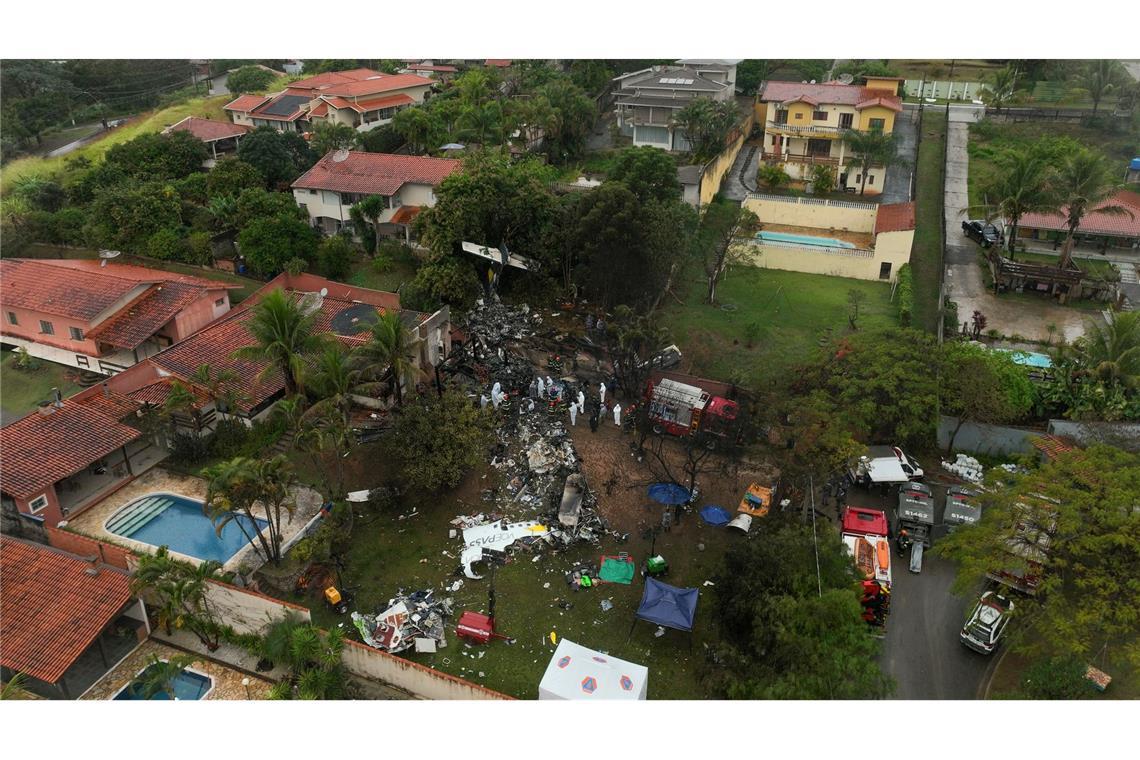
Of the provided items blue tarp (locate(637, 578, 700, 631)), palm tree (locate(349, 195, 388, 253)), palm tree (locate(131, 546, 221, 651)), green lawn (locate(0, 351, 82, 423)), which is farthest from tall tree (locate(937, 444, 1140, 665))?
green lawn (locate(0, 351, 82, 423))

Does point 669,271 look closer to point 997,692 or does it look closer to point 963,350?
point 963,350

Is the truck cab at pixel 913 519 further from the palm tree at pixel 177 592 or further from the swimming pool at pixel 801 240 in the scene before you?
the swimming pool at pixel 801 240

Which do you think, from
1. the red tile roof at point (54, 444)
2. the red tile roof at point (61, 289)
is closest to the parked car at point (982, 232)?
the red tile roof at point (61, 289)

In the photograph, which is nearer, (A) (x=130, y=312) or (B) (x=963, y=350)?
(B) (x=963, y=350)

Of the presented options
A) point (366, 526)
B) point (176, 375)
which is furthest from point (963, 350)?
point (176, 375)

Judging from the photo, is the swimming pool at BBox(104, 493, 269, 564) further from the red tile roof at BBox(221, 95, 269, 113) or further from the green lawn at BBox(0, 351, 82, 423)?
the red tile roof at BBox(221, 95, 269, 113)

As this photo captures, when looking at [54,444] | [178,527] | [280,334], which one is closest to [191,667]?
[178,527]

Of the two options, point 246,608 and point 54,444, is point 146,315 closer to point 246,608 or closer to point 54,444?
point 54,444
